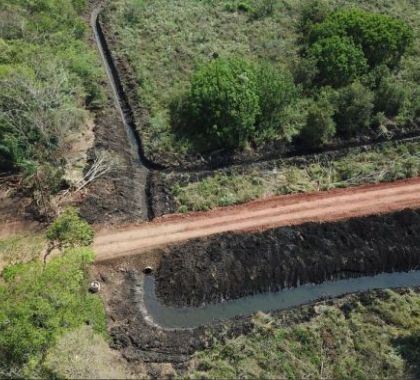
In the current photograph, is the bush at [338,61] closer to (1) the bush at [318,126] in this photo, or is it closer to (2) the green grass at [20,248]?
(1) the bush at [318,126]

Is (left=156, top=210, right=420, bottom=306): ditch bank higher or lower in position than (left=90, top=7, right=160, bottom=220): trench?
lower

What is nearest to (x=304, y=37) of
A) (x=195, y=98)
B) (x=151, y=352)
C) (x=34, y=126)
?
(x=195, y=98)

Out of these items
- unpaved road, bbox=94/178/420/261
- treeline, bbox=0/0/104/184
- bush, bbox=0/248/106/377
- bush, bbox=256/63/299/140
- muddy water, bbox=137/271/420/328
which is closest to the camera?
bush, bbox=0/248/106/377

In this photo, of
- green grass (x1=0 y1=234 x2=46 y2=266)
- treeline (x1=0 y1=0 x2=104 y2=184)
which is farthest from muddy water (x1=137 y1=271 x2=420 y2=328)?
treeline (x1=0 y1=0 x2=104 y2=184)

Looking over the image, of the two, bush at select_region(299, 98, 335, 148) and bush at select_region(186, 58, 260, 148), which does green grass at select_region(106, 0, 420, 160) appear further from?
bush at select_region(299, 98, 335, 148)

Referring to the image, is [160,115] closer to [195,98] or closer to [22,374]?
[195,98]

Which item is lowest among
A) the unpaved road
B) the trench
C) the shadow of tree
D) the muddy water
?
the muddy water

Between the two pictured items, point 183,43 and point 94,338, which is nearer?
point 94,338
